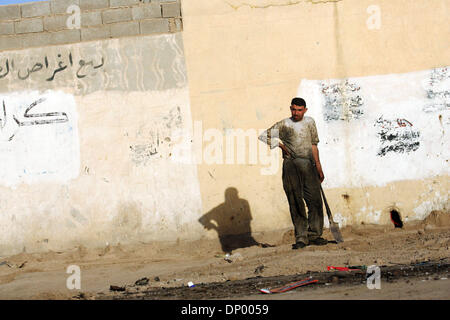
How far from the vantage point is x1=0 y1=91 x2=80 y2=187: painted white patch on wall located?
8.97 meters

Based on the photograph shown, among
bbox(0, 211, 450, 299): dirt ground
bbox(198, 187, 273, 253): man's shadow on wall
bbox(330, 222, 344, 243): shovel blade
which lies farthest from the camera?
bbox(198, 187, 273, 253): man's shadow on wall

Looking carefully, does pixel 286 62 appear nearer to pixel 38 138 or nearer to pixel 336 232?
pixel 336 232

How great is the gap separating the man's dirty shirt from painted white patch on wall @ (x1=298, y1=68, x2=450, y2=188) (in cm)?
137

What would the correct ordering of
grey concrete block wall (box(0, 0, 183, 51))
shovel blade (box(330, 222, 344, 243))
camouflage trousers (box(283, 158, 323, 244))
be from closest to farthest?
camouflage trousers (box(283, 158, 323, 244)) < shovel blade (box(330, 222, 344, 243)) < grey concrete block wall (box(0, 0, 183, 51))

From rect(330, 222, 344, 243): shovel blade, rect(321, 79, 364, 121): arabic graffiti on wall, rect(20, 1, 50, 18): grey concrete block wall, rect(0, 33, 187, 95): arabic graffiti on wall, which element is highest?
rect(20, 1, 50, 18): grey concrete block wall

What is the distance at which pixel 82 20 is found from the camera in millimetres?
9008

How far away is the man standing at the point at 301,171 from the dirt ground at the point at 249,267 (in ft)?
0.82

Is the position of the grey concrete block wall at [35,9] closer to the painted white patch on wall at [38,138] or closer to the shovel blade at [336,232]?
the painted white patch on wall at [38,138]

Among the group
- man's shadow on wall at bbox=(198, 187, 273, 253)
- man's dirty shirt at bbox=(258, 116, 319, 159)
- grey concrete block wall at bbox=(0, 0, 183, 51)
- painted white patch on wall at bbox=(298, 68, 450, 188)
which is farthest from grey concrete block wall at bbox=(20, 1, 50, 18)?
man's dirty shirt at bbox=(258, 116, 319, 159)

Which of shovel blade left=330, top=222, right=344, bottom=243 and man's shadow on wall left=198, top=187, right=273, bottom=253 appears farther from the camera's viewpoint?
man's shadow on wall left=198, top=187, right=273, bottom=253

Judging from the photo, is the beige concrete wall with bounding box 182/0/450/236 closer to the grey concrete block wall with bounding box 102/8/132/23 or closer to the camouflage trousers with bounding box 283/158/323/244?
the grey concrete block wall with bounding box 102/8/132/23

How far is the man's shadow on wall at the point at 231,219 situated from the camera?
8.66m

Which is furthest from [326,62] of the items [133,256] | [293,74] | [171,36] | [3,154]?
[3,154]

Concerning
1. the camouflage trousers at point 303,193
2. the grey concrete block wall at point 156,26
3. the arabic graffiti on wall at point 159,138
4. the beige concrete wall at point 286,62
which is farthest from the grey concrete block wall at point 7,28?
the camouflage trousers at point 303,193
